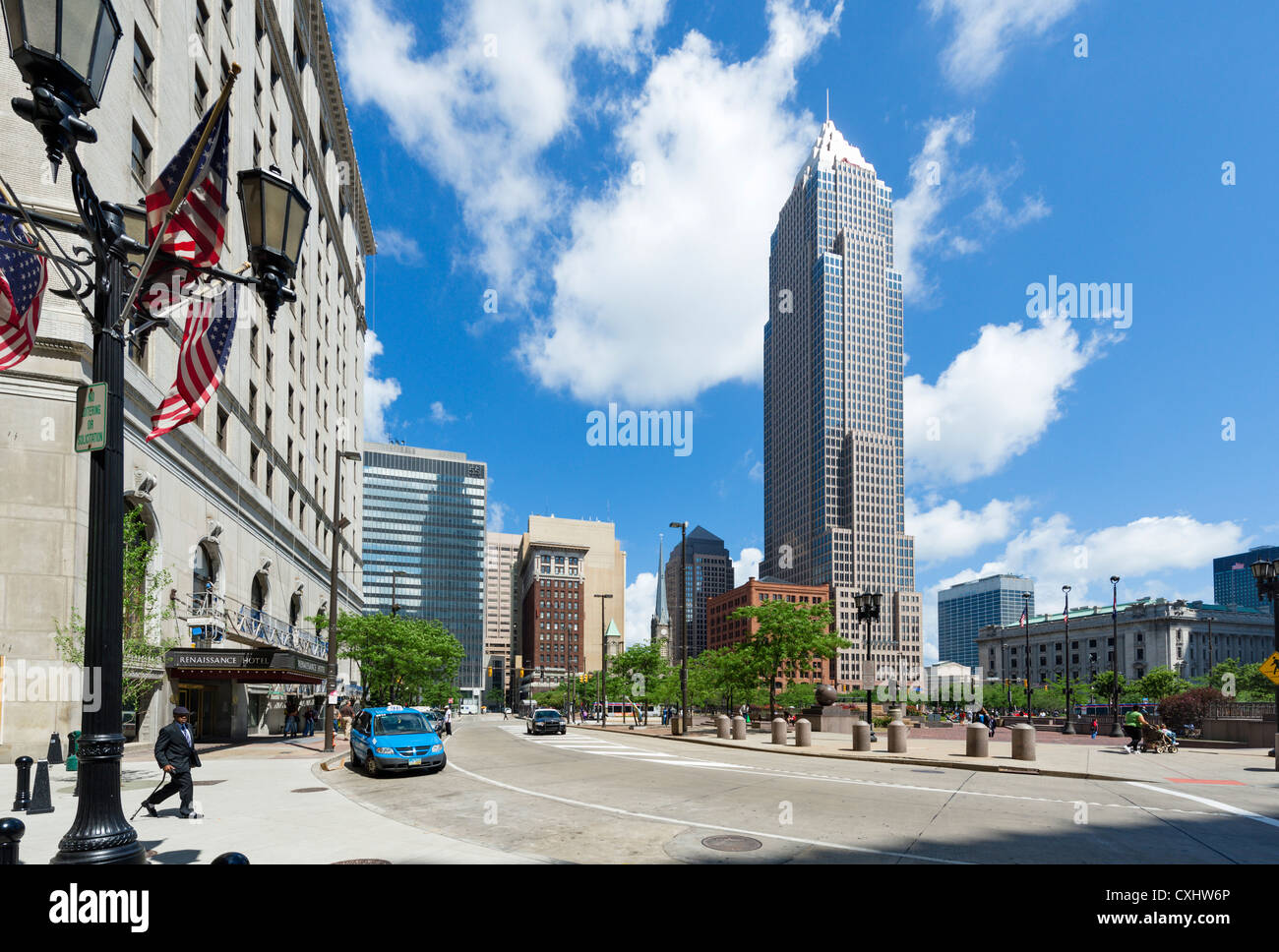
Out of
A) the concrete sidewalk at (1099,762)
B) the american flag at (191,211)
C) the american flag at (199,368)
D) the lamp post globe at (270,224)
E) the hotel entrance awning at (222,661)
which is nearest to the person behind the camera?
the lamp post globe at (270,224)

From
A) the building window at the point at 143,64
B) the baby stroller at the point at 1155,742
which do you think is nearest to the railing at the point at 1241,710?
the baby stroller at the point at 1155,742

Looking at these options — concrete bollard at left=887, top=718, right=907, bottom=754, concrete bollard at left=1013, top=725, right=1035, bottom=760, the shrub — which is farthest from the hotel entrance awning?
the shrub

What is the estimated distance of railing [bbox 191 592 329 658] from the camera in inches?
1262

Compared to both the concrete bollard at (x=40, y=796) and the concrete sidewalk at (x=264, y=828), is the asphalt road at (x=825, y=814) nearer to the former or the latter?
the concrete sidewalk at (x=264, y=828)

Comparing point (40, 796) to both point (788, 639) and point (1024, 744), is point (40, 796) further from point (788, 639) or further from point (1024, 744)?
point (788, 639)

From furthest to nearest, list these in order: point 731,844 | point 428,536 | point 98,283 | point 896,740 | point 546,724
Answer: point 428,536 < point 546,724 < point 896,740 < point 731,844 < point 98,283

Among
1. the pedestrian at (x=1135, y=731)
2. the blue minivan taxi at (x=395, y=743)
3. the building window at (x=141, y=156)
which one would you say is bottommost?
the pedestrian at (x=1135, y=731)

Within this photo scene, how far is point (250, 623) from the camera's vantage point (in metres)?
37.0

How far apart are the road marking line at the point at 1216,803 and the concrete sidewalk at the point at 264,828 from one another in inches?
460

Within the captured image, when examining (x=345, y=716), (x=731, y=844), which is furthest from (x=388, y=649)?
(x=731, y=844)

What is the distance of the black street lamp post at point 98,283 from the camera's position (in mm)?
5895

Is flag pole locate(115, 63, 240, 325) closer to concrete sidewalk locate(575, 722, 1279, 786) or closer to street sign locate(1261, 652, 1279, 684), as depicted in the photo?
concrete sidewalk locate(575, 722, 1279, 786)

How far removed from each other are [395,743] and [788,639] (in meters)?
30.2
